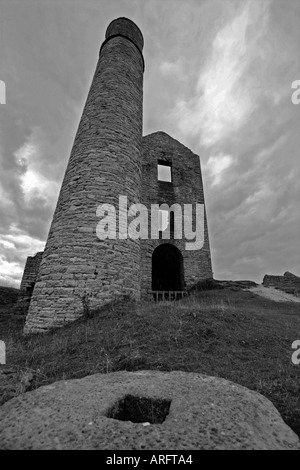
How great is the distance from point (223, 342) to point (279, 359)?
0.82m

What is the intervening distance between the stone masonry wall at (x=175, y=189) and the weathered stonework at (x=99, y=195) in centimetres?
446

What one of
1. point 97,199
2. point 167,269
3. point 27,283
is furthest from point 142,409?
point 167,269

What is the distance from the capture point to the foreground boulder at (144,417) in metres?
1.41

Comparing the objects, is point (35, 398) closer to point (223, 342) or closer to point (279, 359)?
point (223, 342)

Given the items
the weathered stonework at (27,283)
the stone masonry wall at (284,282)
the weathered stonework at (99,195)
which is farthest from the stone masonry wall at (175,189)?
the weathered stonework at (27,283)

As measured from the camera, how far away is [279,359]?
3.53 metres

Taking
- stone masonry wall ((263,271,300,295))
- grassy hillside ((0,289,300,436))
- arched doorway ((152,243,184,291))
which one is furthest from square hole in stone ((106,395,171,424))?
stone masonry wall ((263,271,300,295))

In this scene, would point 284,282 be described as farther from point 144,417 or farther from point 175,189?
point 144,417

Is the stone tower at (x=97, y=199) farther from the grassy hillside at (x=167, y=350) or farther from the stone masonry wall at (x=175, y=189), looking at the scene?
the stone masonry wall at (x=175, y=189)

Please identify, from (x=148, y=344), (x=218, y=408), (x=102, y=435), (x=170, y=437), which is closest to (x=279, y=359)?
(x=148, y=344)

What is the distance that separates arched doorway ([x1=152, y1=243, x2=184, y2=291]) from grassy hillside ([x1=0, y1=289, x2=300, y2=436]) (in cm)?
770

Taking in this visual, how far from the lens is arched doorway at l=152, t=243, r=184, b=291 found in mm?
13242

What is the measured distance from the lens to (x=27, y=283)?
998 cm

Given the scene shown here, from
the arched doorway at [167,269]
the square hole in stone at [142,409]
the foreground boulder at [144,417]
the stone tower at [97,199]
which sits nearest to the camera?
the foreground boulder at [144,417]
